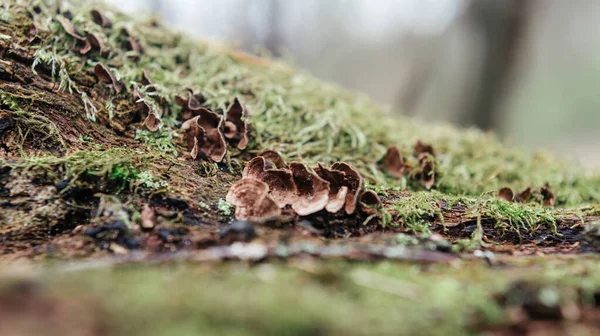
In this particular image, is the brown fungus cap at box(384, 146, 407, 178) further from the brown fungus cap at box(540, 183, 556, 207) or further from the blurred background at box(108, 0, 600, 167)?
the blurred background at box(108, 0, 600, 167)

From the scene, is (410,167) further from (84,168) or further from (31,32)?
(31,32)

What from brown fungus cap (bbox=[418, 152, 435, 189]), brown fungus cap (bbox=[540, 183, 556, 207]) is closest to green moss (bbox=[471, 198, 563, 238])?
brown fungus cap (bbox=[418, 152, 435, 189])

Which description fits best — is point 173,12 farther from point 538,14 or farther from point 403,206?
point 403,206

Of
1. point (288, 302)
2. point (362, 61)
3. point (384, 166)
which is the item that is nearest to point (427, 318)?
point (288, 302)

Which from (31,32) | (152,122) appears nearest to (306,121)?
(152,122)

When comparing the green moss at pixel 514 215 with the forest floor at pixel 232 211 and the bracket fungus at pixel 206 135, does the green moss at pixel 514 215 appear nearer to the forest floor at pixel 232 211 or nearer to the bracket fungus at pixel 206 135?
the forest floor at pixel 232 211
